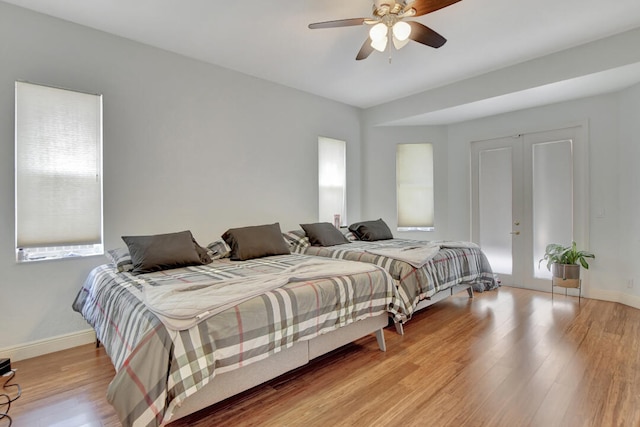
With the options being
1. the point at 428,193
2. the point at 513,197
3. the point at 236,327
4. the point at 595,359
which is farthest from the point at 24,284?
the point at 513,197

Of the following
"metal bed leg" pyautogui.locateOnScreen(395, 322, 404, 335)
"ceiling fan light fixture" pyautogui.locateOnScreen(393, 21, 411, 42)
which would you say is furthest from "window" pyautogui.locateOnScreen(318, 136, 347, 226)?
"ceiling fan light fixture" pyautogui.locateOnScreen(393, 21, 411, 42)

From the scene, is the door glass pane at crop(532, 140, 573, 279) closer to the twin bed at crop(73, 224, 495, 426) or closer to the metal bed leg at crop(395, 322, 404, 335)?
the twin bed at crop(73, 224, 495, 426)

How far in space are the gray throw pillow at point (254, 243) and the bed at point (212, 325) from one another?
471mm

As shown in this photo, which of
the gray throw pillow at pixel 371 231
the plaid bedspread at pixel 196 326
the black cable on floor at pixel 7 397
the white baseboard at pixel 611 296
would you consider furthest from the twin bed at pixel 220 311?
the white baseboard at pixel 611 296

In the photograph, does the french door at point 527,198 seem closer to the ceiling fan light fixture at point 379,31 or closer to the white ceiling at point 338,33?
the white ceiling at point 338,33

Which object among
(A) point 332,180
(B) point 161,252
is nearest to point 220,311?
(B) point 161,252

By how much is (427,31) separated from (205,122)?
2488 mm

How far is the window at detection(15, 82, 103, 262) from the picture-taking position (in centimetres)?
265

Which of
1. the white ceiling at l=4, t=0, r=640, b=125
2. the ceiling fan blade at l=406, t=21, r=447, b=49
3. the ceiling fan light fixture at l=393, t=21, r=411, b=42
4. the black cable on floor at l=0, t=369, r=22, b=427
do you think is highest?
the white ceiling at l=4, t=0, r=640, b=125

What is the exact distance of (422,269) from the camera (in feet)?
10.4

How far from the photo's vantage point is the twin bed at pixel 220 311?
148 centimetres

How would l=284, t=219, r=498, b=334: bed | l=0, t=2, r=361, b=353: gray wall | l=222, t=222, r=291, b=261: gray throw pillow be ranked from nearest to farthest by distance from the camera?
1. l=0, t=2, r=361, b=353: gray wall
2. l=284, t=219, r=498, b=334: bed
3. l=222, t=222, r=291, b=261: gray throw pillow

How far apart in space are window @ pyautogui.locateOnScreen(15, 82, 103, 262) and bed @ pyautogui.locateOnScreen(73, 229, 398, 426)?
0.45m

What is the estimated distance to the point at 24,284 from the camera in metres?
2.66
